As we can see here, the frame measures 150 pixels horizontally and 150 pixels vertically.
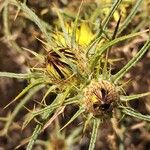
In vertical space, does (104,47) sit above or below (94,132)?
above

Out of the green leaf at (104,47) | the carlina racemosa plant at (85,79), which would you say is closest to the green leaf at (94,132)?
the carlina racemosa plant at (85,79)

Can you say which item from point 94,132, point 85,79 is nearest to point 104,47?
point 85,79

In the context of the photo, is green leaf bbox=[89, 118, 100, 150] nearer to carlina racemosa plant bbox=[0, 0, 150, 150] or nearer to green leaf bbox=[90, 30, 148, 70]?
carlina racemosa plant bbox=[0, 0, 150, 150]

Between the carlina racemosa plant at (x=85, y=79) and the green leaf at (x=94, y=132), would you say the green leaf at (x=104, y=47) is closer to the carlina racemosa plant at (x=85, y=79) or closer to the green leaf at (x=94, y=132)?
the carlina racemosa plant at (x=85, y=79)

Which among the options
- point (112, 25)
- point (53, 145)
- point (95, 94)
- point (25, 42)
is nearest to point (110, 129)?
point (53, 145)

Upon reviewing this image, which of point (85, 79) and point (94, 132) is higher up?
point (85, 79)

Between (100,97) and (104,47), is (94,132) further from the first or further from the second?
(104,47)

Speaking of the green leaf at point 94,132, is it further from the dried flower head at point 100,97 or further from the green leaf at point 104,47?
the green leaf at point 104,47

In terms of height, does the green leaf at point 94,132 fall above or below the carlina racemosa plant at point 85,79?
below

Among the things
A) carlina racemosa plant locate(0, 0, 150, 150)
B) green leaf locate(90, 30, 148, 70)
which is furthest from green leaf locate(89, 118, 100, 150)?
green leaf locate(90, 30, 148, 70)

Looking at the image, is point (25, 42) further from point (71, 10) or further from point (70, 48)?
point (70, 48)

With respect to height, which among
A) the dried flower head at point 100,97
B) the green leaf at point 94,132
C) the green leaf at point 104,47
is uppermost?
the green leaf at point 104,47
